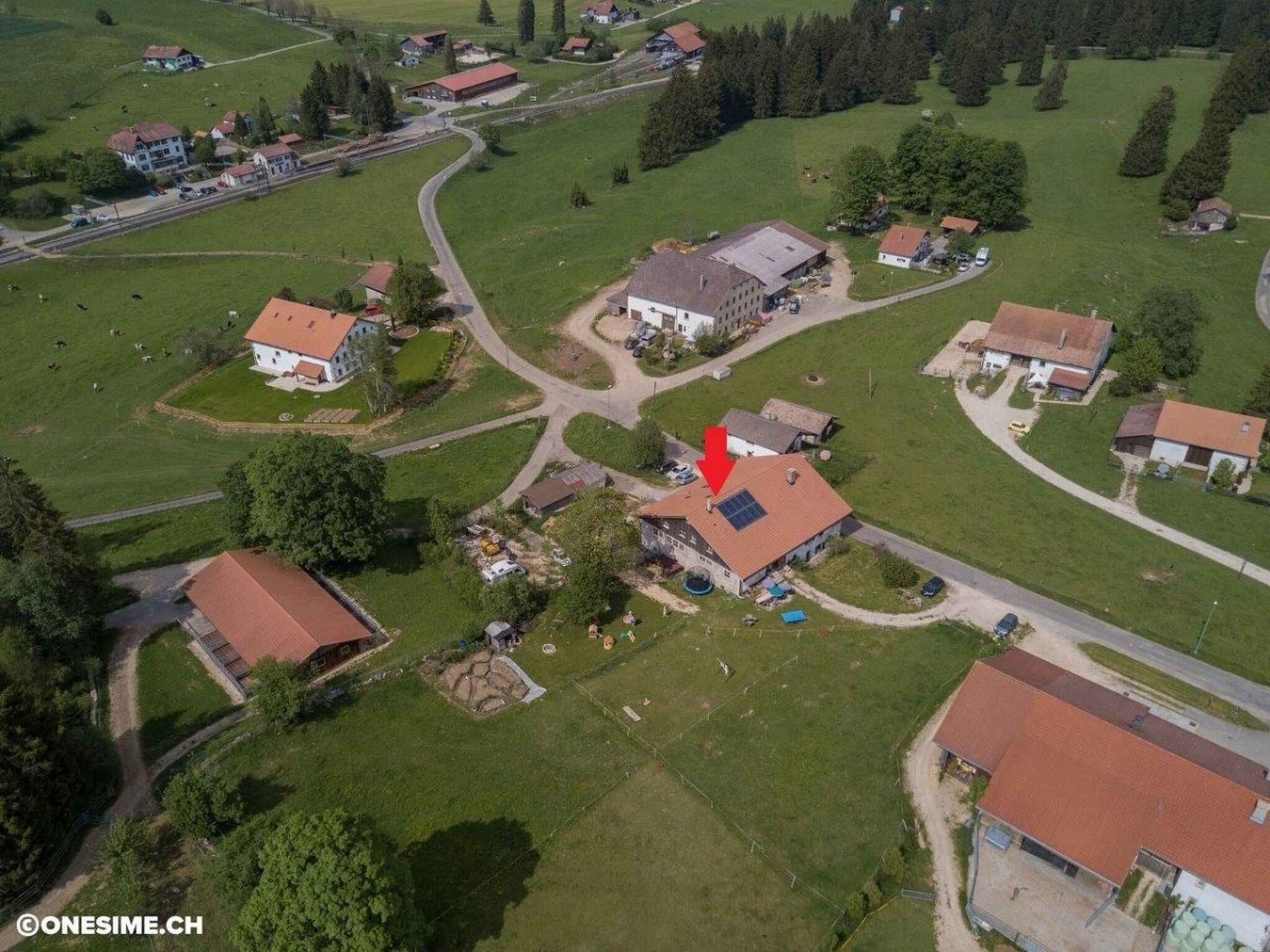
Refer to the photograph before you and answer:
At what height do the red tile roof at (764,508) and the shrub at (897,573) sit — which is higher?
the red tile roof at (764,508)

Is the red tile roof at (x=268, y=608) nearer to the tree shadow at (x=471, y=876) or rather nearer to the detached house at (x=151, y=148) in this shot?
the tree shadow at (x=471, y=876)

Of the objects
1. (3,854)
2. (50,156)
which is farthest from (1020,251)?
(50,156)

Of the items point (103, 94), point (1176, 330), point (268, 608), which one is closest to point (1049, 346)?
point (1176, 330)

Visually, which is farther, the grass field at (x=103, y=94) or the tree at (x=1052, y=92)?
the grass field at (x=103, y=94)

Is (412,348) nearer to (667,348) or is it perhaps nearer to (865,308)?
(667,348)

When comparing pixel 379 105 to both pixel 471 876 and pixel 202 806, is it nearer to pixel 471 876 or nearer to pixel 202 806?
pixel 202 806

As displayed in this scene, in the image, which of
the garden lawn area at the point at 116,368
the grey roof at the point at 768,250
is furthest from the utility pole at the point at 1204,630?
the garden lawn area at the point at 116,368
